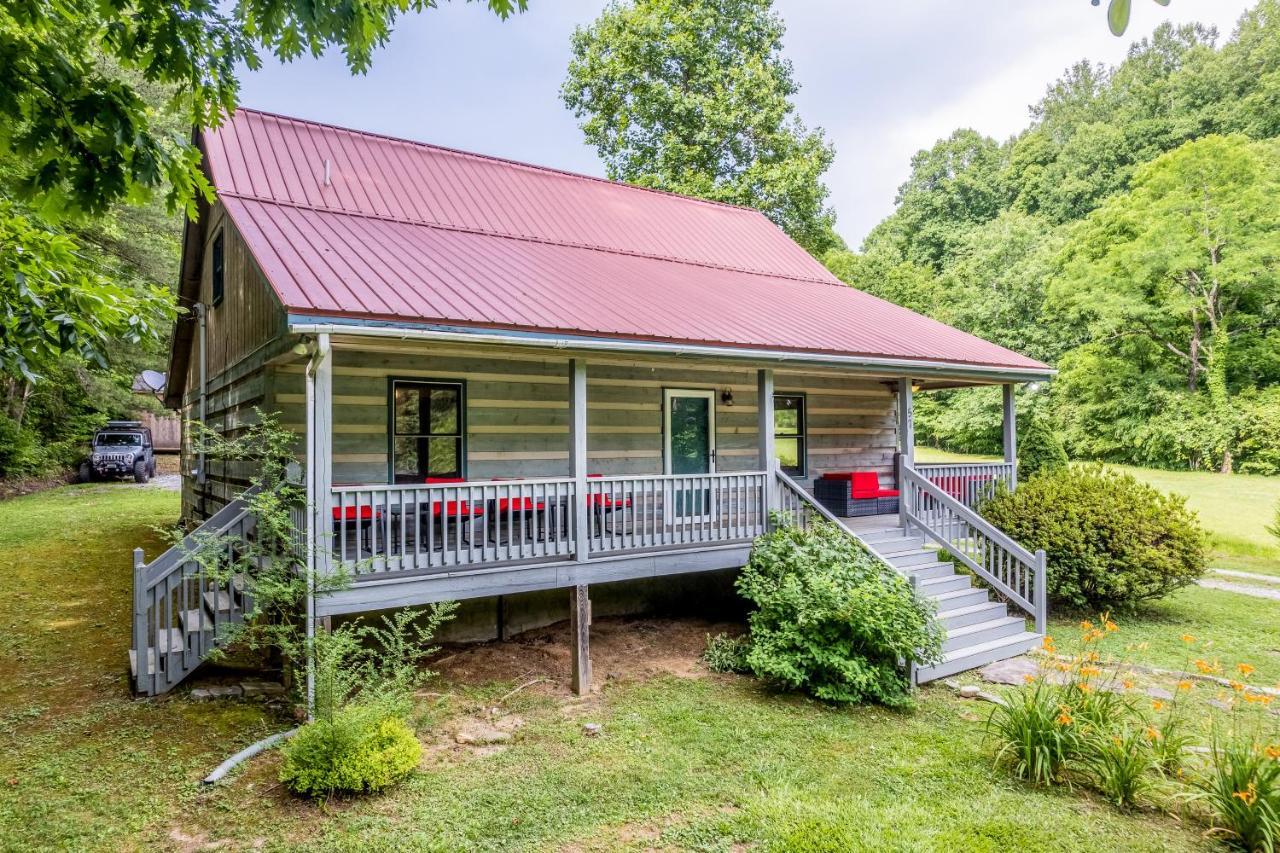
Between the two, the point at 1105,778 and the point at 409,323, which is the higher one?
the point at 409,323

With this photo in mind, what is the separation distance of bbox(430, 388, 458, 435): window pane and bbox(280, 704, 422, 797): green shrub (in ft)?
14.0

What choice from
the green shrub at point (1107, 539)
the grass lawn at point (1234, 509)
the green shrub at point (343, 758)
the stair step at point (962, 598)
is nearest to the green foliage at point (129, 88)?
the green shrub at point (343, 758)

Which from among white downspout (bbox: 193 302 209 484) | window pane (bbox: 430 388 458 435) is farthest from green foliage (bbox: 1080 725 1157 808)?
white downspout (bbox: 193 302 209 484)

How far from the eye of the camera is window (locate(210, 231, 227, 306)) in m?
10.7

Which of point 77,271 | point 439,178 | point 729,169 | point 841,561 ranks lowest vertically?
point 841,561

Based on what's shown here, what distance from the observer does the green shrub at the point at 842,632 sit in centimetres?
746

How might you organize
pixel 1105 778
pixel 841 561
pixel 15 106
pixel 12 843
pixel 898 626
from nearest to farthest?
pixel 15 106 → pixel 12 843 → pixel 1105 778 → pixel 898 626 → pixel 841 561

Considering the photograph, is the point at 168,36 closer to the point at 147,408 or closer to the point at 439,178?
the point at 439,178

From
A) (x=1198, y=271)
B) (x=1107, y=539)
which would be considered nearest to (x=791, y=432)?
(x=1107, y=539)

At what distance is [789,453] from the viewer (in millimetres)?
12914

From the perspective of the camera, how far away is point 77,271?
6.75 meters

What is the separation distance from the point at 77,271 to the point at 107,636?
15.4 ft

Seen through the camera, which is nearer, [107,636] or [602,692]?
[602,692]

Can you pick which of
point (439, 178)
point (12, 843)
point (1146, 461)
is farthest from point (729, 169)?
point (12, 843)
